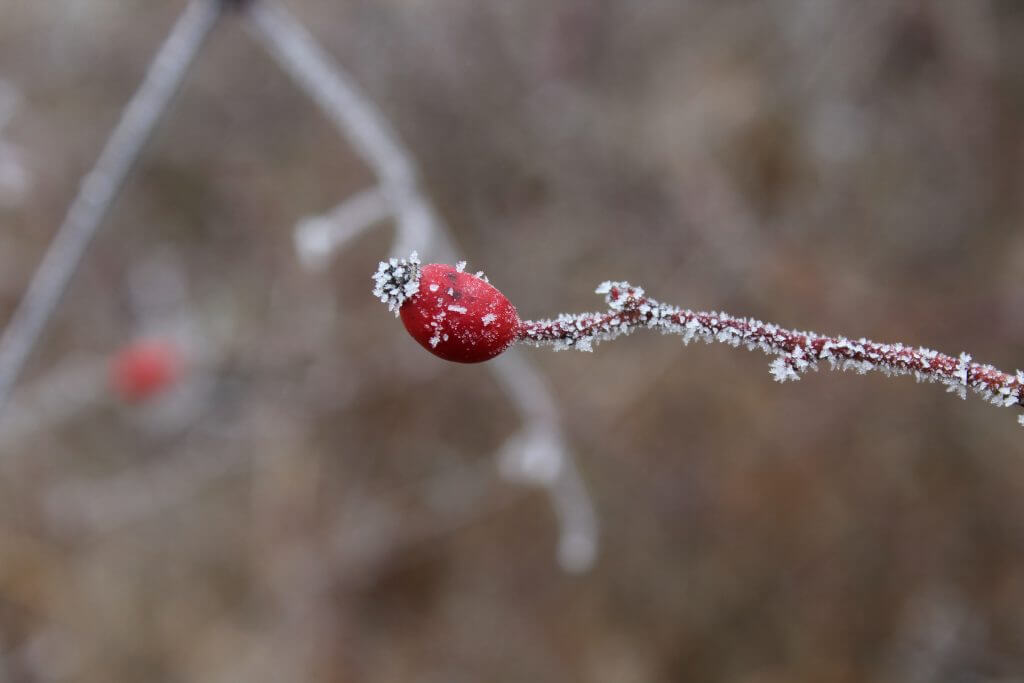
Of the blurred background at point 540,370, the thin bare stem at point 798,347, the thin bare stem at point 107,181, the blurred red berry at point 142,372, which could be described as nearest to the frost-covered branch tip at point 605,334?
the thin bare stem at point 798,347

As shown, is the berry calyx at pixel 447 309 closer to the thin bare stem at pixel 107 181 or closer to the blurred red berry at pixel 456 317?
the blurred red berry at pixel 456 317

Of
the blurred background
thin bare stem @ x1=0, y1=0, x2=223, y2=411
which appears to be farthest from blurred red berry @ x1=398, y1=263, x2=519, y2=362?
the blurred background

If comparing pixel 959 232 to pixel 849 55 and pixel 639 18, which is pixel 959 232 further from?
pixel 639 18

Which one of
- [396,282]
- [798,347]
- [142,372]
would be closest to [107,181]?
[396,282]

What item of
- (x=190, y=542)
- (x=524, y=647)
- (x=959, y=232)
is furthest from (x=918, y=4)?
(x=190, y=542)

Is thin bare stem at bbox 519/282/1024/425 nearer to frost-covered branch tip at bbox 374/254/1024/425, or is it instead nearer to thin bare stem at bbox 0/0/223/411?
frost-covered branch tip at bbox 374/254/1024/425

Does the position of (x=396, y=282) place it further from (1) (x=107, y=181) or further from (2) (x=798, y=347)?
(1) (x=107, y=181)

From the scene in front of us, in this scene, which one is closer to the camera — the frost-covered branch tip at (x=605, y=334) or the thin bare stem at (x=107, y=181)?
the frost-covered branch tip at (x=605, y=334)
